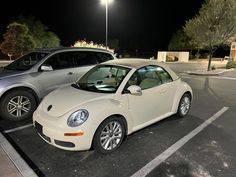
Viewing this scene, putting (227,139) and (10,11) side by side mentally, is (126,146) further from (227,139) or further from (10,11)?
(10,11)

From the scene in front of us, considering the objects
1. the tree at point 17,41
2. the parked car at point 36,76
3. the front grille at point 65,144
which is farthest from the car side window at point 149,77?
the tree at point 17,41

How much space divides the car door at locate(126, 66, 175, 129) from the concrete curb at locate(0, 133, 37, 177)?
→ 1902mm

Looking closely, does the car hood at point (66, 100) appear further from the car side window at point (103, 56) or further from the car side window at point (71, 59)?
the car side window at point (103, 56)

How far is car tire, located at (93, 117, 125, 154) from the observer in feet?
12.4

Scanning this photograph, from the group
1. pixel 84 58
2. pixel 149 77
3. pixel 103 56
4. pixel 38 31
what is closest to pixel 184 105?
pixel 149 77

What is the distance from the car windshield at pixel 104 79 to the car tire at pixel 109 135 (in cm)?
58

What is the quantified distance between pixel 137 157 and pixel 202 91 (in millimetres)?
6314

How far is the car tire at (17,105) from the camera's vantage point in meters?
5.31

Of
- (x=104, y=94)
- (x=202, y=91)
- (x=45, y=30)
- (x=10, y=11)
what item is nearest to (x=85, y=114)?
(x=104, y=94)

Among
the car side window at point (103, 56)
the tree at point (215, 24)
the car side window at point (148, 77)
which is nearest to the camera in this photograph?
the car side window at point (148, 77)

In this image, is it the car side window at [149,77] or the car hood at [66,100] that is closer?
the car hood at [66,100]

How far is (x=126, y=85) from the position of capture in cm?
429

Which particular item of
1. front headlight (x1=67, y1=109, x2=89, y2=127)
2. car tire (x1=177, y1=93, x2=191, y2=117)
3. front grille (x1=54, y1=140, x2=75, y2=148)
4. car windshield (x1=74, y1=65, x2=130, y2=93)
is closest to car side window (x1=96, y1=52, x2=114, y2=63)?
car windshield (x1=74, y1=65, x2=130, y2=93)

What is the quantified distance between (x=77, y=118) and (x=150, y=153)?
1.38 m
